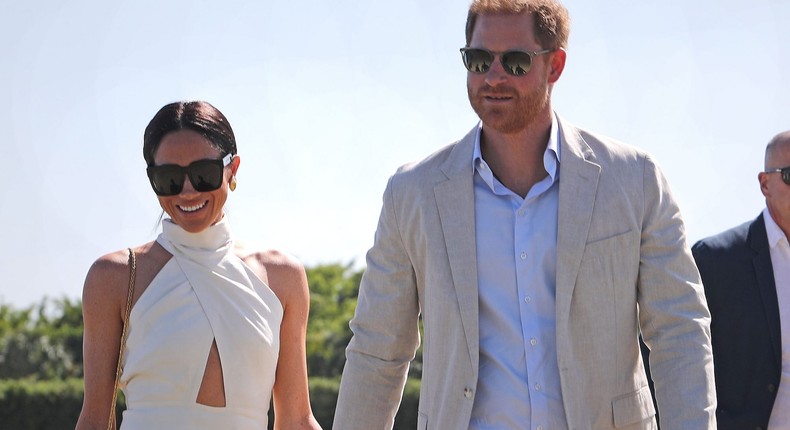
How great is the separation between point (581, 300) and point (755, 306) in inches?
110

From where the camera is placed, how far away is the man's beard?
5.37 m

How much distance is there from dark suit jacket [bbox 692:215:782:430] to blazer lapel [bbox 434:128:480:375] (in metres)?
2.74

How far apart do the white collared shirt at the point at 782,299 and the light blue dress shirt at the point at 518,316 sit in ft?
9.00

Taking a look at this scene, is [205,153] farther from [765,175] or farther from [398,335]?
[765,175]

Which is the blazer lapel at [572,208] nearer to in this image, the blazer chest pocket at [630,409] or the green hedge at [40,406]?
the blazer chest pocket at [630,409]

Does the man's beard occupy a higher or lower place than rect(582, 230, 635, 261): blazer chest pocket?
higher

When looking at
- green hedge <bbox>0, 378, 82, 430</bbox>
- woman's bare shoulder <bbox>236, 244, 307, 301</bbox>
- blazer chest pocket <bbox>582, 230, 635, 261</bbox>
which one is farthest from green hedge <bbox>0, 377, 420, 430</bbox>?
blazer chest pocket <bbox>582, 230, 635, 261</bbox>

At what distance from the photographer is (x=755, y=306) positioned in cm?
766

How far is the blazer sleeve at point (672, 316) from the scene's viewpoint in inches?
205

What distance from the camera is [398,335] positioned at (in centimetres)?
566

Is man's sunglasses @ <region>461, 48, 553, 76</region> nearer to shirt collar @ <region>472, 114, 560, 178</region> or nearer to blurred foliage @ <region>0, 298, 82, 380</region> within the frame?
shirt collar @ <region>472, 114, 560, 178</region>

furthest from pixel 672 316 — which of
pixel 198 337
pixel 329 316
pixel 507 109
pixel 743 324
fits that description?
pixel 329 316

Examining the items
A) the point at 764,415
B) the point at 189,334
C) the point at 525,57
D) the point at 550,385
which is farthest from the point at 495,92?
the point at 764,415

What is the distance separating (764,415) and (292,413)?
2.83 metres
